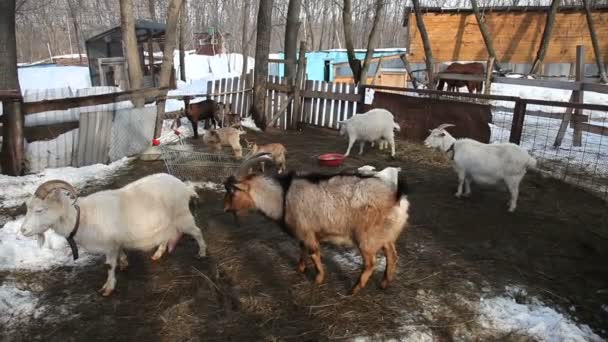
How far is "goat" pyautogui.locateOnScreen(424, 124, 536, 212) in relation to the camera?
5.40 metres

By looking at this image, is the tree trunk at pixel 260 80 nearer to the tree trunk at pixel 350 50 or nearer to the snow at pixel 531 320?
the tree trunk at pixel 350 50

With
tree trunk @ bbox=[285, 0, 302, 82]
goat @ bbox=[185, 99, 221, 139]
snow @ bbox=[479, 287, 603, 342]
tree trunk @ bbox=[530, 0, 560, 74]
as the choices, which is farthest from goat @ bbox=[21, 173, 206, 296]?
tree trunk @ bbox=[530, 0, 560, 74]

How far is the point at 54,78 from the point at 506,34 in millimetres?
24259

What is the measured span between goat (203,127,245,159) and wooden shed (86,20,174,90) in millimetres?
12291

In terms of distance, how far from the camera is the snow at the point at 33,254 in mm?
4098

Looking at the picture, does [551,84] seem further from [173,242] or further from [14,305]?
[14,305]

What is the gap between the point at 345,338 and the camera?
10.2 ft

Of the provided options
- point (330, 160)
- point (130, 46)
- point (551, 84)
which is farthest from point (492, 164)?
point (130, 46)

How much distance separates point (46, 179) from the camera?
6422 mm

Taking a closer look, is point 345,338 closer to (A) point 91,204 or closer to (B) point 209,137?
(A) point 91,204

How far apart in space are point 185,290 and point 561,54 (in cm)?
2219

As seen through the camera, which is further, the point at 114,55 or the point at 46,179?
the point at 114,55

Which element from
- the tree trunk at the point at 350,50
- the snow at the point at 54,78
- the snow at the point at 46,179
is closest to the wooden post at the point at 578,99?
the tree trunk at the point at 350,50

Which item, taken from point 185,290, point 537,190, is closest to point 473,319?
point 185,290
